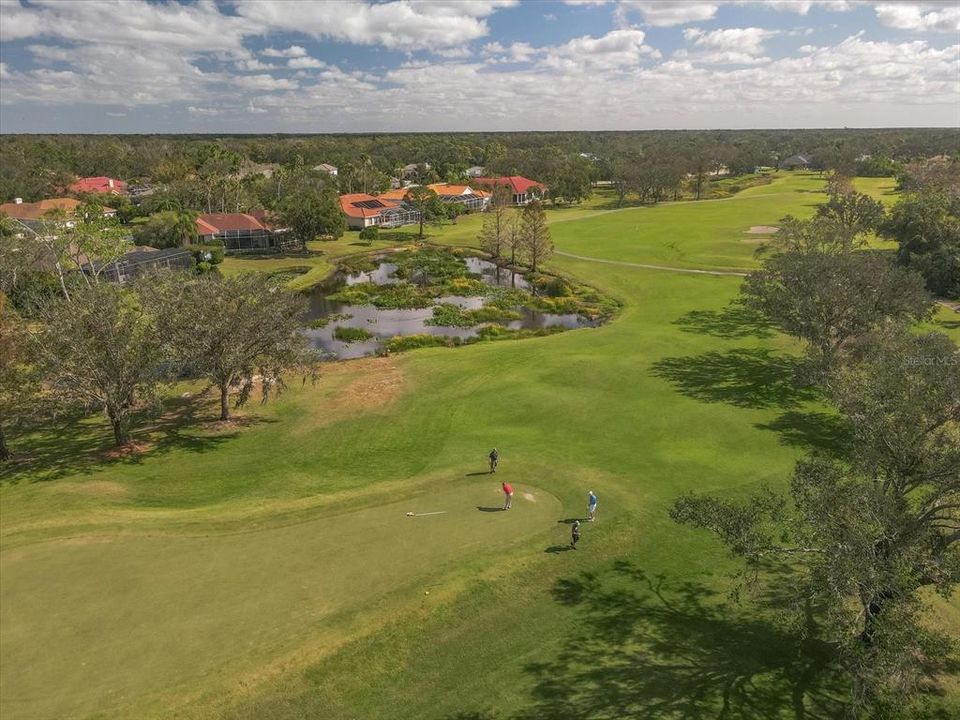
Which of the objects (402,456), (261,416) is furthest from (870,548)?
(261,416)

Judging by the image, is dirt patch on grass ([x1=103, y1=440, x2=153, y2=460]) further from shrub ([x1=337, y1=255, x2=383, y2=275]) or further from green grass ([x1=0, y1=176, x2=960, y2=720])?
shrub ([x1=337, y1=255, x2=383, y2=275])

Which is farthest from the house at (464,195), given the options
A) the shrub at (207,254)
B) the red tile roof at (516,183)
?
the shrub at (207,254)

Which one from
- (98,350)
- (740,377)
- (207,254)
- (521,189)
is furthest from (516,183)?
(98,350)

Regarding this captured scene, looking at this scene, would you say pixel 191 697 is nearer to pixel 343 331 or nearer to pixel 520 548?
pixel 520 548

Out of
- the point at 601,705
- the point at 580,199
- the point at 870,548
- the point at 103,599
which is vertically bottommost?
the point at 601,705

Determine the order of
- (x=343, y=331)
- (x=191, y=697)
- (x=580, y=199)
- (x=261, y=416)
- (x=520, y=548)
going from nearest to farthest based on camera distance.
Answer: (x=191, y=697) < (x=520, y=548) < (x=261, y=416) < (x=343, y=331) < (x=580, y=199)

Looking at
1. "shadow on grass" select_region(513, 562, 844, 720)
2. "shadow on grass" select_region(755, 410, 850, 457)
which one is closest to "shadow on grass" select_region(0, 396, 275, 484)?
"shadow on grass" select_region(513, 562, 844, 720)

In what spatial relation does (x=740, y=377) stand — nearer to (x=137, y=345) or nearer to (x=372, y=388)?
(x=372, y=388)
